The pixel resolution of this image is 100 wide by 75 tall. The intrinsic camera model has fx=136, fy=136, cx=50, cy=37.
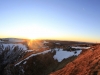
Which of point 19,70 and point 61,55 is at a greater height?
point 61,55

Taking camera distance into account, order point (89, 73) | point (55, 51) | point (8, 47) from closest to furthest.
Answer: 1. point (89, 73)
2. point (55, 51)
3. point (8, 47)

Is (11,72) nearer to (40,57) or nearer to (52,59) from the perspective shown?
(40,57)

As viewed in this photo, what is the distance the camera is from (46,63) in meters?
39.4

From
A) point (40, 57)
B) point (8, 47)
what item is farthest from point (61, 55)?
point (8, 47)

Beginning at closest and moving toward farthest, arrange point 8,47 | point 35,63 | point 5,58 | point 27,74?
point 27,74
point 35,63
point 5,58
point 8,47

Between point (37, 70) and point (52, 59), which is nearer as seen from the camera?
point (37, 70)

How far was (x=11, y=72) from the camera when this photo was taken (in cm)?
3719

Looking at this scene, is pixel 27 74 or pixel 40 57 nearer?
pixel 27 74

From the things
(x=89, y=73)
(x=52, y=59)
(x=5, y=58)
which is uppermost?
(x=89, y=73)

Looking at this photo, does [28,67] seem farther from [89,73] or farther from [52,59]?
[89,73]

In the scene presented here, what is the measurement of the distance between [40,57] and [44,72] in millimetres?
6233

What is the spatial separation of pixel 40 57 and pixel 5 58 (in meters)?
34.3

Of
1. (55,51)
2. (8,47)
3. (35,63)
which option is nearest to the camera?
(35,63)

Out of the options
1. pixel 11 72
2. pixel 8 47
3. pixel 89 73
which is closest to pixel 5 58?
pixel 8 47
